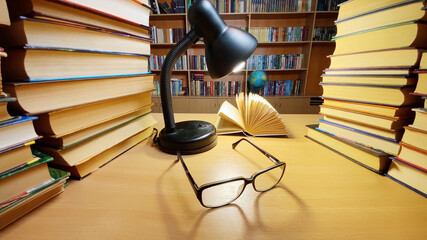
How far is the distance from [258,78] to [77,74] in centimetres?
237

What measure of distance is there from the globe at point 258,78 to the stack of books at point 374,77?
201 centimetres

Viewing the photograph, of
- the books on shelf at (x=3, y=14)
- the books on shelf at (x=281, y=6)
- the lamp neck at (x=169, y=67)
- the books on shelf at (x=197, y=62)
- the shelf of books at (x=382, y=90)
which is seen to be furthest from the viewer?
the books on shelf at (x=197, y=62)

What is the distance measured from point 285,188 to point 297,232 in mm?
106

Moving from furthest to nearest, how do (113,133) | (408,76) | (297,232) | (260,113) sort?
(260,113)
(113,133)
(408,76)
(297,232)

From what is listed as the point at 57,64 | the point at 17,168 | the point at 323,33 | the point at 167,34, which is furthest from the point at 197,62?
the point at 17,168

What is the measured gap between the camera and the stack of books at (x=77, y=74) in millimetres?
306

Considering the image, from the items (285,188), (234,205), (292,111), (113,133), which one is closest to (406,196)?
(285,188)

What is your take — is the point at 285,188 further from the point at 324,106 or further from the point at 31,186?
the point at 31,186

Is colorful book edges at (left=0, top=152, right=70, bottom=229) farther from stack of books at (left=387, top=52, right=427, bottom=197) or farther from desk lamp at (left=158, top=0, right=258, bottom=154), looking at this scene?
stack of books at (left=387, top=52, right=427, bottom=197)

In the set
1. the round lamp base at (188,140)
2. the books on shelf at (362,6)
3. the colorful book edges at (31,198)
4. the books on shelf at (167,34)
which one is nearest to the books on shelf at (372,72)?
the books on shelf at (362,6)

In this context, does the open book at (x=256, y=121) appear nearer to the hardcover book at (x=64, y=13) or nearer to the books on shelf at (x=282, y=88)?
the hardcover book at (x=64, y=13)

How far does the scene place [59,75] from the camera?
1.15ft

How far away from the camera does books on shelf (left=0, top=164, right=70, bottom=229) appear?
27 centimetres

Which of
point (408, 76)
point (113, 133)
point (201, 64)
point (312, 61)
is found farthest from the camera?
point (312, 61)
